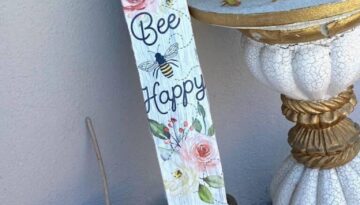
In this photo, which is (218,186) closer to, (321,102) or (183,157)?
(183,157)

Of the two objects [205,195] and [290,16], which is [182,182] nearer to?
[205,195]

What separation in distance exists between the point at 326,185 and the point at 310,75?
266 mm

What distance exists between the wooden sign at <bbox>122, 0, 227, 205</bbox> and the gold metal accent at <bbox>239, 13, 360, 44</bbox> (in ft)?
0.45

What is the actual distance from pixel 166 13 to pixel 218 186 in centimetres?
31

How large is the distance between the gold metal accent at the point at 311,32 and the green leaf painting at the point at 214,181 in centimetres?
26

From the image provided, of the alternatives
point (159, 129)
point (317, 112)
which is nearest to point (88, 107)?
point (159, 129)

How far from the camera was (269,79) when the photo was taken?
1.01 meters

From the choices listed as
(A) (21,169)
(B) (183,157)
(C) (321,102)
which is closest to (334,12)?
(C) (321,102)

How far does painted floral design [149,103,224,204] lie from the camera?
1.04 metres

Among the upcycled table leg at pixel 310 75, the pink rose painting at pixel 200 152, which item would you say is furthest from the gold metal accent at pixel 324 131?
the pink rose painting at pixel 200 152

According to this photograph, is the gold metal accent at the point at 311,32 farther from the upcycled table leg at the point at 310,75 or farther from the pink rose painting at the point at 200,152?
the pink rose painting at the point at 200,152

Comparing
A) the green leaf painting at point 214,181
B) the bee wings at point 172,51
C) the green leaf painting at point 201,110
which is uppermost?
the bee wings at point 172,51

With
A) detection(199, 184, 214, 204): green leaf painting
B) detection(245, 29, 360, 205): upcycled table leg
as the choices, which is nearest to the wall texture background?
detection(245, 29, 360, 205): upcycled table leg

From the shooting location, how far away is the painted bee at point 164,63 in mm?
1012
